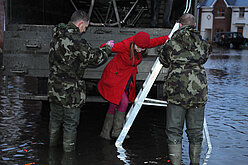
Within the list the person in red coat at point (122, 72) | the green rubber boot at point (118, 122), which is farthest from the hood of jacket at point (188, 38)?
the green rubber boot at point (118, 122)

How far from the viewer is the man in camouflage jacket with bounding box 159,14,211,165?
3.74m

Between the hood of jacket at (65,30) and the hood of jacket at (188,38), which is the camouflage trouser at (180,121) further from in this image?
the hood of jacket at (65,30)

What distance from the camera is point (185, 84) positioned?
3.73 meters

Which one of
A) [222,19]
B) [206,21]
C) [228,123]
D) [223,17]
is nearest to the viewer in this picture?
[228,123]

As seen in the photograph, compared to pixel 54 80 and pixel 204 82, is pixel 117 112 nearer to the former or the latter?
pixel 54 80

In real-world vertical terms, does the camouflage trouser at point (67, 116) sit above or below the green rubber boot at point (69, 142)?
above

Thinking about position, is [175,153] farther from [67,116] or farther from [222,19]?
[222,19]

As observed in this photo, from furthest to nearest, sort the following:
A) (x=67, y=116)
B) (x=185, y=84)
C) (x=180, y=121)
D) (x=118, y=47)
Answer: (x=118, y=47) → (x=67, y=116) → (x=180, y=121) → (x=185, y=84)

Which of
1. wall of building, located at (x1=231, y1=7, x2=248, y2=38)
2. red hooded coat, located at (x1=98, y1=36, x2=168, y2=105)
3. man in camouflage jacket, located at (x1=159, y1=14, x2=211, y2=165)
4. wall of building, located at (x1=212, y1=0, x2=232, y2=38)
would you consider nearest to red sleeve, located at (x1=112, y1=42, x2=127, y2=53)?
red hooded coat, located at (x1=98, y1=36, x2=168, y2=105)

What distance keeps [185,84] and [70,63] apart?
117 cm

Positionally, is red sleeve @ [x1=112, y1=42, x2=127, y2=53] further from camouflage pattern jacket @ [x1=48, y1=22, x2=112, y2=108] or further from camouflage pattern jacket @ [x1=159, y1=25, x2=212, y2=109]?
camouflage pattern jacket @ [x1=159, y1=25, x2=212, y2=109]

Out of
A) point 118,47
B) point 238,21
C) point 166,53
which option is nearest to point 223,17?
point 238,21

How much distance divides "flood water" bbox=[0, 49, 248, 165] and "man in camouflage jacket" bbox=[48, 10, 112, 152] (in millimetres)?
427

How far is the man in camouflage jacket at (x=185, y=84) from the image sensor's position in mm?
3738
